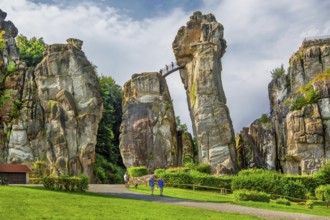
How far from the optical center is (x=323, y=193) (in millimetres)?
41625

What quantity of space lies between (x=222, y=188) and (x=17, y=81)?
36.6 meters

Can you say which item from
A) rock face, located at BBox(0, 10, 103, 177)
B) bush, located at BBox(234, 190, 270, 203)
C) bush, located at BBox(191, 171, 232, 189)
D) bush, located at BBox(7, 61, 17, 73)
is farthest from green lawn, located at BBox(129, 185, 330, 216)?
bush, located at BBox(7, 61, 17, 73)

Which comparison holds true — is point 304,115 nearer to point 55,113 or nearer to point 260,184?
point 260,184

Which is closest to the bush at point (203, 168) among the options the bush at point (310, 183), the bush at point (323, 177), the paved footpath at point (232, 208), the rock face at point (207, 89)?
the rock face at point (207, 89)

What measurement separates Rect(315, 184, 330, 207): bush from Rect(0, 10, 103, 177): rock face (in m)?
31.0

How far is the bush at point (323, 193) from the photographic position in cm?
4073

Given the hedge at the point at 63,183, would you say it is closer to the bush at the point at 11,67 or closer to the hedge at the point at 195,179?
the hedge at the point at 195,179

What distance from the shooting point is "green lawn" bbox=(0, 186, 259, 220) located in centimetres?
2306

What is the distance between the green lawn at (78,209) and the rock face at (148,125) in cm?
3062

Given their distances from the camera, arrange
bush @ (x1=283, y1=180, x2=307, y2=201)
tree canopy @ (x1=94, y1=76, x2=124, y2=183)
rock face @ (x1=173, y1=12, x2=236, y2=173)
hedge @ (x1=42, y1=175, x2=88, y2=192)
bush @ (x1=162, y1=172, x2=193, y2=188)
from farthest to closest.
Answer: tree canopy @ (x1=94, y1=76, x2=124, y2=183)
rock face @ (x1=173, y1=12, x2=236, y2=173)
bush @ (x1=162, y1=172, x2=193, y2=188)
bush @ (x1=283, y1=180, x2=307, y2=201)
hedge @ (x1=42, y1=175, x2=88, y2=192)

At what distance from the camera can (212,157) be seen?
5962cm

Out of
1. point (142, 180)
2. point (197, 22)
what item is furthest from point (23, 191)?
point (197, 22)

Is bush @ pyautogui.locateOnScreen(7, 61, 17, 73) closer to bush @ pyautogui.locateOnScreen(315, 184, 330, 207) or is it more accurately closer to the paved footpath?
the paved footpath

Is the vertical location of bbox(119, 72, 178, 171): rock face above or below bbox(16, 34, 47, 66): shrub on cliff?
below
